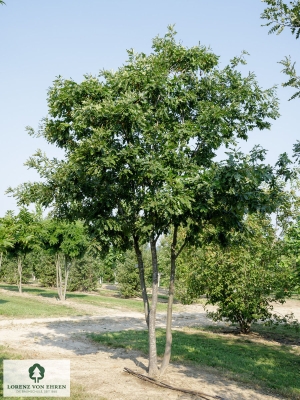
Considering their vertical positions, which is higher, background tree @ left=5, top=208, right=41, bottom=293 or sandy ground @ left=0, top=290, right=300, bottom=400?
background tree @ left=5, top=208, right=41, bottom=293

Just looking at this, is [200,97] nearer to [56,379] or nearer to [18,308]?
[56,379]

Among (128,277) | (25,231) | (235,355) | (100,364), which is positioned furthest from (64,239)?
(100,364)

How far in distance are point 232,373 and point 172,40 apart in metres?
8.35

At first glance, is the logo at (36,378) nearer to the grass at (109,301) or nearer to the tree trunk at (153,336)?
the tree trunk at (153,336)

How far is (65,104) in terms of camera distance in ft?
30.5

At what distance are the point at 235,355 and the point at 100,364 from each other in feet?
14.4

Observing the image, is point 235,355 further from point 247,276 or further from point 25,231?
point 25,231

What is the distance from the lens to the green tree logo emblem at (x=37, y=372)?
327 inches

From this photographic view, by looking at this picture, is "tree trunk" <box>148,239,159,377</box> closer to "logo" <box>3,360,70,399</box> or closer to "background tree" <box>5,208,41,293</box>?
"logo" <box>3,360,70,399</box>

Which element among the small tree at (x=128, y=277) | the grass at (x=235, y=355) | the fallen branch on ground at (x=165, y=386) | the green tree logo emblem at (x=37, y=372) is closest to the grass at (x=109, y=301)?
the small tree at (x=128, y=277)

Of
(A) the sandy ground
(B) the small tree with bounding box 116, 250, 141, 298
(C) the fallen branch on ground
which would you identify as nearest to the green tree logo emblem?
(A) the sandy ground

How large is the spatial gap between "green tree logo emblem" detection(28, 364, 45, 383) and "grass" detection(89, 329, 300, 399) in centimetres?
388

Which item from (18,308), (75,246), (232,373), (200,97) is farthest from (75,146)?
(75,246)

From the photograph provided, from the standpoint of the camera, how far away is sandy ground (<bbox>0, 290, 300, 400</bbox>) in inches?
312
